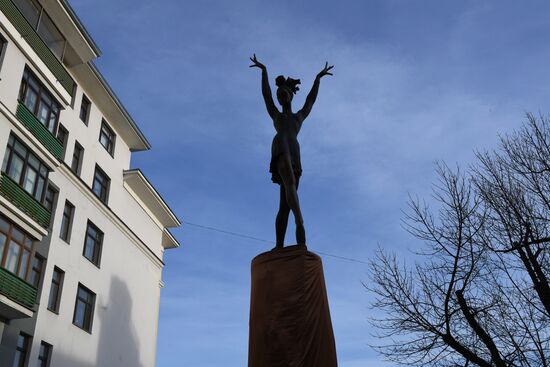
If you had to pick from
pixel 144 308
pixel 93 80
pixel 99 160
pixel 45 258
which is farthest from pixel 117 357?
pixel 93 80

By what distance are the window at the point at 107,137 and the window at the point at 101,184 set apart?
1.50 meters

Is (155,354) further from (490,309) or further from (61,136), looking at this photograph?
(490,309)

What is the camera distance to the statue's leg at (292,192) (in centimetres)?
766

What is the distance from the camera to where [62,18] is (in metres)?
23.7

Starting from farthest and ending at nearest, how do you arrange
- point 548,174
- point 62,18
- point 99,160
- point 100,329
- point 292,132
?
point 99,160, point 100,329, point 62,18, point 548,174, point 292,132

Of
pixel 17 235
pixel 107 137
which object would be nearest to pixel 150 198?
pixel 107 137

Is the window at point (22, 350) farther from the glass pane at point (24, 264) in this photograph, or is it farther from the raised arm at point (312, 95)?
the raised arm at point (312, 95)

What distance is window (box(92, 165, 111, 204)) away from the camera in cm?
2731

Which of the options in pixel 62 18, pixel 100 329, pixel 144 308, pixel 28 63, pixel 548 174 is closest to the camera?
pixel 548 174

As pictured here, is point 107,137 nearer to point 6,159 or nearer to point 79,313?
point 79,313

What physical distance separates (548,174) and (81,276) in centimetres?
1877

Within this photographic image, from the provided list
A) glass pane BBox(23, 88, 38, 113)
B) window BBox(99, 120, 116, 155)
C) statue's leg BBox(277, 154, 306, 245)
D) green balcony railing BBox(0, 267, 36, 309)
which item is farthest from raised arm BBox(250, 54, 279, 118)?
window BBox(99, 120, 116, 155)

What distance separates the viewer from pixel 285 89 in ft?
28.5

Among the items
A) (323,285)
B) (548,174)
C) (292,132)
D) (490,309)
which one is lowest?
(323,285)
